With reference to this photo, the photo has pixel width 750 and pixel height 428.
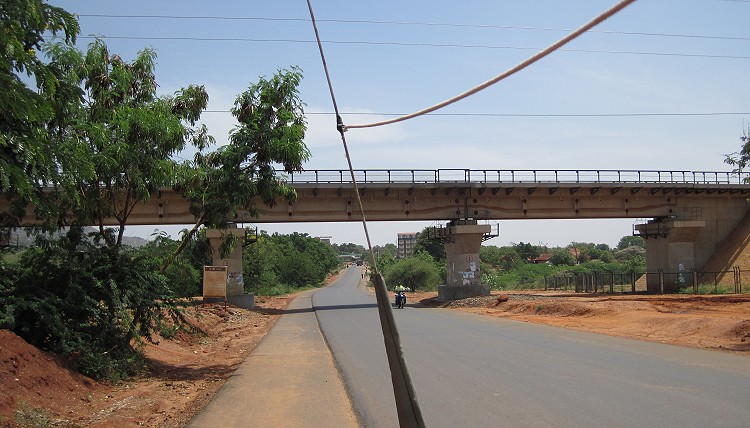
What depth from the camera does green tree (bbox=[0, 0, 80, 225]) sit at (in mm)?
6872

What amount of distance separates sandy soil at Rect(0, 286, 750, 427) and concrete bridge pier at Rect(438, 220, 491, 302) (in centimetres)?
1005

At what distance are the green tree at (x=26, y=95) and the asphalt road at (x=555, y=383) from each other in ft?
17.8

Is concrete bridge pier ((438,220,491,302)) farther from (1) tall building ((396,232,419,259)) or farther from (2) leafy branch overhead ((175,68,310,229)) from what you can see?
(1) tall building ((396,232,419,259))

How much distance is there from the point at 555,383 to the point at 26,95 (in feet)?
28.0

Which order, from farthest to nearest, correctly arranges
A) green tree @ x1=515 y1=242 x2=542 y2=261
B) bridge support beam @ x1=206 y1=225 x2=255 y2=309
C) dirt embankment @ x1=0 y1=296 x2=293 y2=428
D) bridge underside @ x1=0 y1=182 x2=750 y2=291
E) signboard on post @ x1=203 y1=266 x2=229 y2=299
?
green tree @ x1=515 y1=242 x2=542 y2=261
bridge support beam @ x1=206 y1=225 x2=255 y2=309
bridge underside @ x1=0 y1=182 x2=750 y2=291
signboard on post @ x1=203 y1=266 x2=229 y2=299
dirt embankment @ x1=0 y1=296 x2=293 y2=428

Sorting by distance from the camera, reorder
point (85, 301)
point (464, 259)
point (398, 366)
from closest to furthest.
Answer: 1. point (398, 366)
2. point (85, 301)
3. point (464, 259)

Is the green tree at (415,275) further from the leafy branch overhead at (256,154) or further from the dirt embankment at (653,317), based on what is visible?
the leafy branch overhead at (256,154)

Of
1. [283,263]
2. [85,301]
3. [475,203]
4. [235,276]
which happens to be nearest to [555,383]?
[85,301]

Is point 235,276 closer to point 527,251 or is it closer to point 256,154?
point 256,154

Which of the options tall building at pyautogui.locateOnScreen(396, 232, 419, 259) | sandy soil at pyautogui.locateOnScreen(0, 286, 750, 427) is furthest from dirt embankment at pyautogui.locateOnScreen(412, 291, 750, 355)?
tall building at pyautogui.locateOnScreen(396, 232, 419, 259)

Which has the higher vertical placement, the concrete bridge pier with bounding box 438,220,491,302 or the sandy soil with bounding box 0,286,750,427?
the concrete bridge pier with bounding box 438,220,491,302

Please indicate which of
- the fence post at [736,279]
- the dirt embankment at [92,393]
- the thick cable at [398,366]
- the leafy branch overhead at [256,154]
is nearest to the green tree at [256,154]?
the leafy branch overhead at [256,154]

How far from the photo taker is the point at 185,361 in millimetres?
15602

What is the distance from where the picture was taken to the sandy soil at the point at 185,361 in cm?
859
